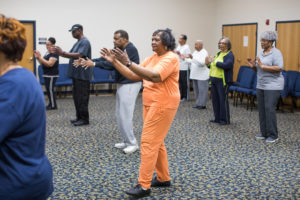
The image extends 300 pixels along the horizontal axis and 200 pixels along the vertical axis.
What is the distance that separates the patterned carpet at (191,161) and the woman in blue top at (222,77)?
1.03 feet

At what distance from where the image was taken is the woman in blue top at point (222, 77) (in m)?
6.57

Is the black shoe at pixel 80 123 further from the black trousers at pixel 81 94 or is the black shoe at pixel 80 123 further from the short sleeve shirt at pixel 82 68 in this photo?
the short sleeve shirt at pixel 82 68

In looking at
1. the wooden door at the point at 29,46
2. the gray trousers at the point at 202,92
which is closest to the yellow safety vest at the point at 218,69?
the gray trousers at the point at 202,92

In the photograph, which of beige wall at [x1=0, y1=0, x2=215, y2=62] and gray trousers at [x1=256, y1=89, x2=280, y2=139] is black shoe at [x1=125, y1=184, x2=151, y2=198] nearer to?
gray trousers at [x1=256, y1=89, x2=280, y2=139]

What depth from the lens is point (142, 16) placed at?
1130 cm

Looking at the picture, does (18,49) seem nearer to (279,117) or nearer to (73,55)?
(73,55)

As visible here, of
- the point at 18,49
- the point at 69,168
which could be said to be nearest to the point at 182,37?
the point at 69,168

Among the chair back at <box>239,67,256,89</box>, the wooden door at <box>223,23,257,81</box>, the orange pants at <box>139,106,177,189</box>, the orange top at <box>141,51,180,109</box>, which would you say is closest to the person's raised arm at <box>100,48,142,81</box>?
the orange top at <box>141,51,180,109</box>

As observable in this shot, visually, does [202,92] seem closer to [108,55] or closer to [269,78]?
[269,78]

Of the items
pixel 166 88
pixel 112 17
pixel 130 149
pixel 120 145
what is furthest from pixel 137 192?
pixel 112 17

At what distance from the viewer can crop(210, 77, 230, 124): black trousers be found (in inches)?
263

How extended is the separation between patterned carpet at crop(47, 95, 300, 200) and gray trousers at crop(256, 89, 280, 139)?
23cm

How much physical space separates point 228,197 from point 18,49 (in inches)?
102

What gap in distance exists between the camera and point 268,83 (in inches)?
210
